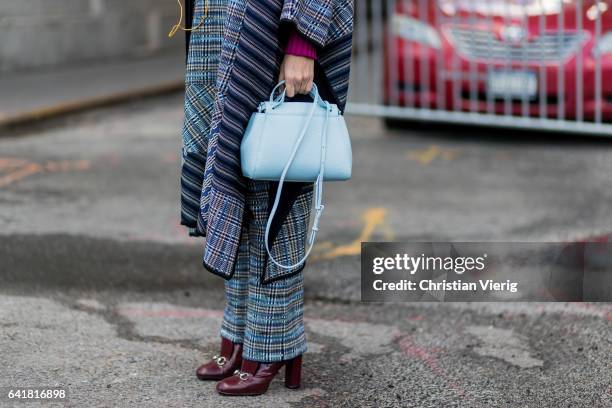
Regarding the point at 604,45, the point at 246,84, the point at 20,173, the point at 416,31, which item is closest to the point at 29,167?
the point at 20,173

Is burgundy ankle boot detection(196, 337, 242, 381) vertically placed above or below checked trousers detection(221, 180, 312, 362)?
below

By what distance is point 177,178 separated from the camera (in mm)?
7809

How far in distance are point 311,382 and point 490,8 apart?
19.6ft

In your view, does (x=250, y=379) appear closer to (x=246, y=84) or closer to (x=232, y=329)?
(x=232, y=329)

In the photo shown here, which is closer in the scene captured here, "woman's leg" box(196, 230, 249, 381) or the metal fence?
"woman's leg" box(196, 230, 249, 381)

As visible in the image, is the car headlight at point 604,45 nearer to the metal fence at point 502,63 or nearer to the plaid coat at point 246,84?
the metal fence at point 502,63

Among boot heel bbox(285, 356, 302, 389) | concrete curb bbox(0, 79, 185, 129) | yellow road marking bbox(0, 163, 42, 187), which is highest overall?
concrete curb bbox(0, 79, 185, 129)

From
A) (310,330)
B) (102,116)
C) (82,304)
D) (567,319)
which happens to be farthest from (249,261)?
(102,116)

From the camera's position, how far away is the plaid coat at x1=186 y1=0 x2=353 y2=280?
3574 mm

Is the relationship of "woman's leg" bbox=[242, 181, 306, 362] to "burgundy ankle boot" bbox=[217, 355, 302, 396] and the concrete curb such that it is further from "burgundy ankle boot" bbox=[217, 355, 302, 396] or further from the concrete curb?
the concrete curb

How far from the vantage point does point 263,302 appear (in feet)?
12.7

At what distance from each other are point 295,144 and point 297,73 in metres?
0.23

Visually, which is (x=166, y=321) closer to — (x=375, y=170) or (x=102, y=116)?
(x=375, y=170)

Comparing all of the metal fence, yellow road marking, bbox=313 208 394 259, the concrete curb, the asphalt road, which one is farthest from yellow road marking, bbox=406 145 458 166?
the concrete curb
